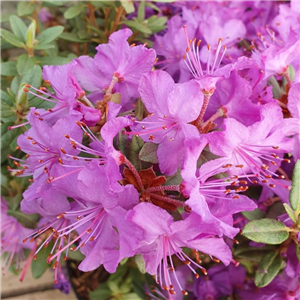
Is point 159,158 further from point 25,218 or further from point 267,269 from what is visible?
point 25,218

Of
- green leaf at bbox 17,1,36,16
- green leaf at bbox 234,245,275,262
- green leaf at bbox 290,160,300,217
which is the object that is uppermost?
green leaf at bbox 17,1,36,16

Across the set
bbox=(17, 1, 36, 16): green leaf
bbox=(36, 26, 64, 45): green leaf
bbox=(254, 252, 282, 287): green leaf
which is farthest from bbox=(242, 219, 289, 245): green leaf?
bbox=(17, 1, 36, 16): green leaf

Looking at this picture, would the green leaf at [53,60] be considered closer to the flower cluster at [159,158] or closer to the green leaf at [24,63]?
the green leaf at [24,63]

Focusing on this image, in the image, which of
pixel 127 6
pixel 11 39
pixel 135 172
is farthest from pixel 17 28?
pixel 135 172

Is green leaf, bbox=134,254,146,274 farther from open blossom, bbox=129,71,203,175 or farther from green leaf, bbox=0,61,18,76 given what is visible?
green leaf, bbox=0,61,18,76

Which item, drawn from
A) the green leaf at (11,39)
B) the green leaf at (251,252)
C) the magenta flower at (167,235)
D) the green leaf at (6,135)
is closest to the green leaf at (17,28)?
the green leaf at (11,39)

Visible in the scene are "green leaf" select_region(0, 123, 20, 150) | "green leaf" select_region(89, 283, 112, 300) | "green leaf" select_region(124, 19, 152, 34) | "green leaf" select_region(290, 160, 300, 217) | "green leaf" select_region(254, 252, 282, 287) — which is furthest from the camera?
"green leaf" select_region(89, 283, 112, 300)

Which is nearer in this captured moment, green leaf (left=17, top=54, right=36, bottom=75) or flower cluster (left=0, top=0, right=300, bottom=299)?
flower cluster (left=0, top=0, right=300, bottom=299)
